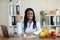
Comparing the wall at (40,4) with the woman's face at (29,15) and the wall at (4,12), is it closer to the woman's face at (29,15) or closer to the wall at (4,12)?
the wall at (4,12)

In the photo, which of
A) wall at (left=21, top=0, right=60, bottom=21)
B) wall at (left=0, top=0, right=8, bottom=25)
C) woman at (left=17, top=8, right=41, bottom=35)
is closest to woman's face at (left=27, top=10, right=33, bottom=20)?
woman at (left=17, top=8, right=41, bottom=35)

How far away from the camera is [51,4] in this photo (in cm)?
503

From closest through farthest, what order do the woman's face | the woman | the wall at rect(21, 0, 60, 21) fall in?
the woman < the woman's face < the wall at rect(21, 0, 60, 21)

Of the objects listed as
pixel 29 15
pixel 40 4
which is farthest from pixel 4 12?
pixel 29 15

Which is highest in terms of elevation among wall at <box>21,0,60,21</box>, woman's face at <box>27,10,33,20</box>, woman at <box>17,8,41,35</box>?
wall at <box>21,0,60,21</box>

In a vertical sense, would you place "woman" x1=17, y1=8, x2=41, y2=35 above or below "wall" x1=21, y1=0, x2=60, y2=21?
below

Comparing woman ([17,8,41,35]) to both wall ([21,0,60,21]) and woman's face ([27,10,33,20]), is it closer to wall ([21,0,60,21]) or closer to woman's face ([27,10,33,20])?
woman's face ([27,10,33,20])

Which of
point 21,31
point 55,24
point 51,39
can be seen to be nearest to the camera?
point 51,39

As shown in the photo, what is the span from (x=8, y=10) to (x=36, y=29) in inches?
89.8

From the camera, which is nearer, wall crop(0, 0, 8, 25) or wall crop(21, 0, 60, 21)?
wall crop(21, 0, 60, 21)

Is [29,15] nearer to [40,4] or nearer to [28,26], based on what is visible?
[28,26]

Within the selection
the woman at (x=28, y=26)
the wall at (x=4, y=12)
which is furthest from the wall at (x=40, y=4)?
the woman at (x=28, y=26)

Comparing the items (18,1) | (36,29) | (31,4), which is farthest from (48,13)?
(36,29)

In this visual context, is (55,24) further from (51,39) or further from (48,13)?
(51,39)
